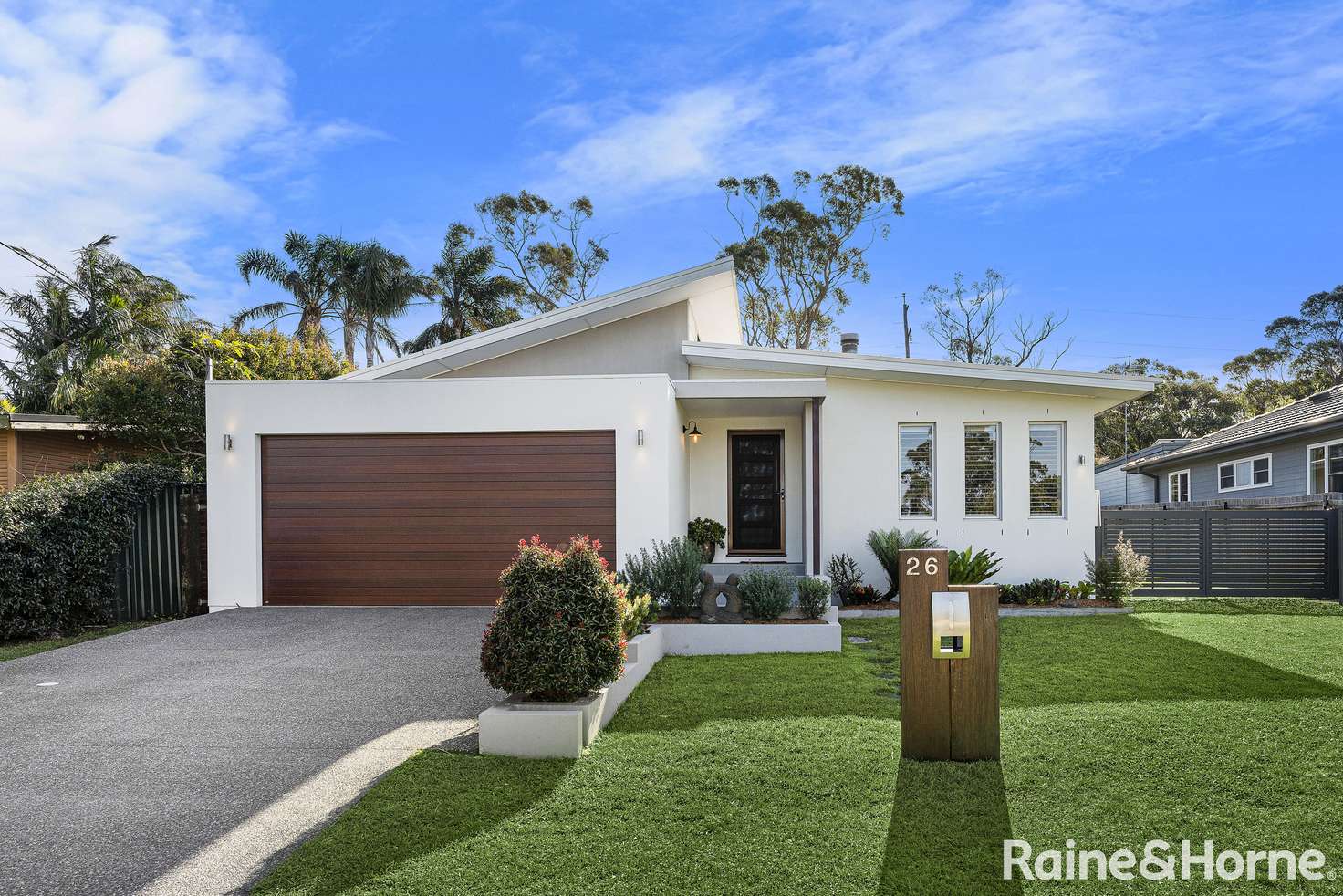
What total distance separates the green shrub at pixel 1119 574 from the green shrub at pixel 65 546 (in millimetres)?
12761

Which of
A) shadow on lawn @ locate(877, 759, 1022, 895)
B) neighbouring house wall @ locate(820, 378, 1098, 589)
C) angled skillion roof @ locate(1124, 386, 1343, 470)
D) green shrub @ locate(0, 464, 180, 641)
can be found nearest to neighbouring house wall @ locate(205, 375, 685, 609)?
green shrub @ locate(0, 464, 180, 641)

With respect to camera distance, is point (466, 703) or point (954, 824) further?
point (466, 703)

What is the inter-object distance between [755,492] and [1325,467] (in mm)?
12400

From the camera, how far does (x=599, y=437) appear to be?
409 inches

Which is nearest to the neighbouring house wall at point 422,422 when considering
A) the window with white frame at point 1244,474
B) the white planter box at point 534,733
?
the white planter box at point 534,733

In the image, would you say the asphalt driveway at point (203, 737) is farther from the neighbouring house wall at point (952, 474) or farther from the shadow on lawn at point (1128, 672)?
the neighbouring house wall at point (952, 474)

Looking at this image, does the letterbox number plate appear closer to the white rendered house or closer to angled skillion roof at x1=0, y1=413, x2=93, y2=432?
the white rendered house

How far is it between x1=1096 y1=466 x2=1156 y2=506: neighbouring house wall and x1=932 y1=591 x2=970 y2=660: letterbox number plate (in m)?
24.6

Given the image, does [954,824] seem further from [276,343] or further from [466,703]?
[276,343]

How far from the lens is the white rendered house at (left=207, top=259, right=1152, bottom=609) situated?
34.1 ft

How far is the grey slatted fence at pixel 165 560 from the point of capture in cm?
1033

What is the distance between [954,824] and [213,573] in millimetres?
9914

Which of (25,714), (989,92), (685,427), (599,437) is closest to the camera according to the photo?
(25,714)

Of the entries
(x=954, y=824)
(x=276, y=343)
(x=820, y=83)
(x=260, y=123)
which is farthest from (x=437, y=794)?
(x=260, y=123)
